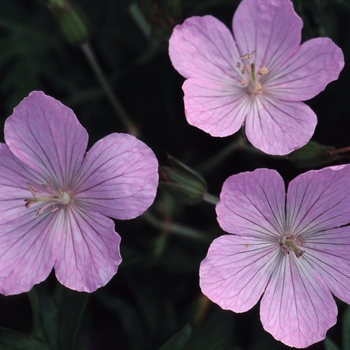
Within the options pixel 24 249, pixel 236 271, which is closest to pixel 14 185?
pixel 24 249

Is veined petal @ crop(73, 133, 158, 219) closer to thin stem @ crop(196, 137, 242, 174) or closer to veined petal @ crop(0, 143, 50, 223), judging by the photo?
veined petal @ crop(0, 143, 50, 223)

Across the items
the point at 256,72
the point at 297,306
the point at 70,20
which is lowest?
the point at 297,306

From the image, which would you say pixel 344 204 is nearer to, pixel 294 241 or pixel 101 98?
pixel 294 241

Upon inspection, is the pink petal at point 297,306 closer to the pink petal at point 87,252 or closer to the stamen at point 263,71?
the pink petal at point 87,252

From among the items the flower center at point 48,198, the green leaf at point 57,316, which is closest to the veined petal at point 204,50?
the flower center at point 48,198

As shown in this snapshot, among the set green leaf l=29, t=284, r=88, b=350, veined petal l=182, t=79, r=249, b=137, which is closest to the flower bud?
veined petal l=182, t=79, r=249, b=137

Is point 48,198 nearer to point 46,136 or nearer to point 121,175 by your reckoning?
point 46,136

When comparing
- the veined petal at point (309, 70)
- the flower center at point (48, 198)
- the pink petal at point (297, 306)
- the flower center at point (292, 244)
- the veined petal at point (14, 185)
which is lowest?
the pink petal at point (297, 306)
